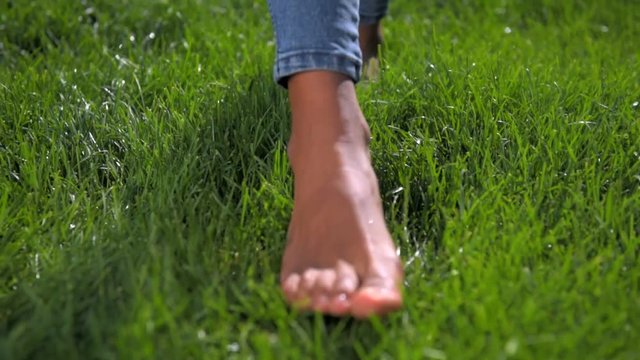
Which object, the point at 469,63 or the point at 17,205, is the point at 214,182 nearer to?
the point at 17,205

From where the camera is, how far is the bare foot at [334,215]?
1289 millimetres

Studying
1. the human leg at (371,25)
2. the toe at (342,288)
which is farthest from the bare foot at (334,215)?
the human leg at (371,25)

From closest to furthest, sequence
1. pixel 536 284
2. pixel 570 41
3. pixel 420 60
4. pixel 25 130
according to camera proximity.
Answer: pixel 536 284 < pixel 25 130 < pixel 420 60 < pixel 570 41

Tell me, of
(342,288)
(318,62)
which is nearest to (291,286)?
(342,288)

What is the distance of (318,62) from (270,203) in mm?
255

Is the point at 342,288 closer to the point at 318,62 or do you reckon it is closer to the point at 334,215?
the point at 334,215

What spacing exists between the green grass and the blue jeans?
0.63 ft

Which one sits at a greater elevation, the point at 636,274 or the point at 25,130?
the point at 25,130

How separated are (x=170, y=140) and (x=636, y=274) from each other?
0.89 metres

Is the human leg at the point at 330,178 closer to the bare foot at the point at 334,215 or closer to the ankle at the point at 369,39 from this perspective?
the bare foot at the point at 334,215

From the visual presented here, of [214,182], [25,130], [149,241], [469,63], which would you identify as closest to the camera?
[149,241]

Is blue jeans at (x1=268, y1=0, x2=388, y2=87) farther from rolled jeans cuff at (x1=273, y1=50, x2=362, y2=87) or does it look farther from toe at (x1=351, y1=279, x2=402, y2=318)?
toe at (x1=351, y1=279, x2=402, y2=318)

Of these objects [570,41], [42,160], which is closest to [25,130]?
[42,160]

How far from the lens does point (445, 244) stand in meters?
1.45
